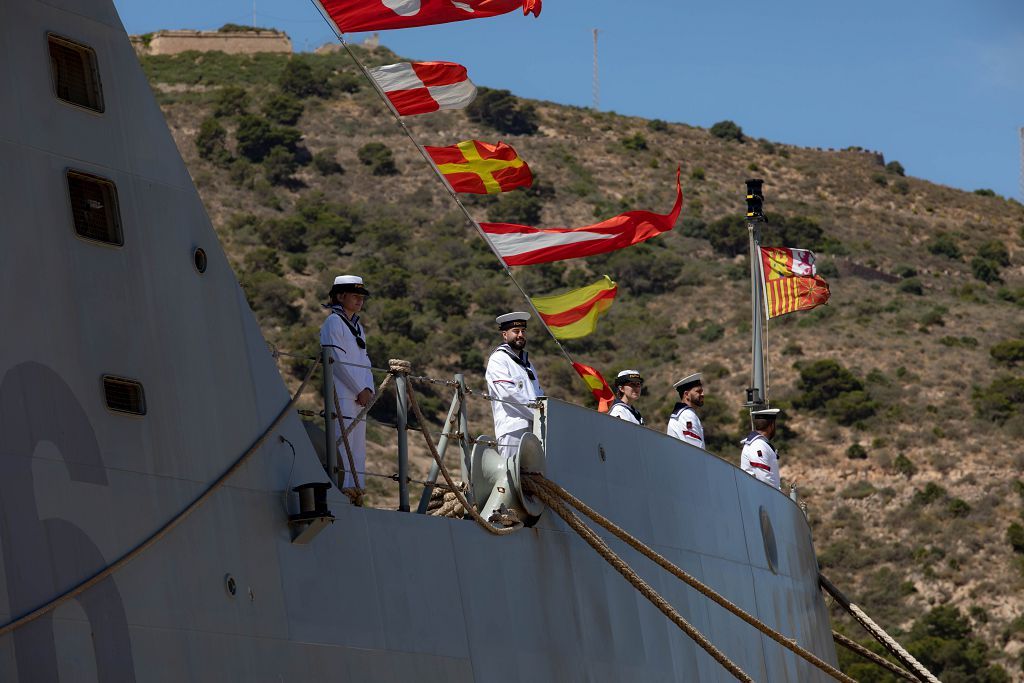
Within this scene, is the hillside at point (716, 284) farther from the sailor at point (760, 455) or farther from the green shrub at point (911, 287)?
the sailor at point (760, 455)

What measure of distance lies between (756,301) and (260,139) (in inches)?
2484

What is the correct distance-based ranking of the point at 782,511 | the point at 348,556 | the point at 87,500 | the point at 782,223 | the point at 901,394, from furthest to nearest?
1. the point at 782,223
2. the point at 901,394
3. the point at 782,511
4. the point at 348,556
5. the point at 87,500

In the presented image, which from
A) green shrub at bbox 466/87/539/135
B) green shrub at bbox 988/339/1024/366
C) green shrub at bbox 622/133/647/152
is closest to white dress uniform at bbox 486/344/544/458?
green shrub at bbox 988/339/1024/366

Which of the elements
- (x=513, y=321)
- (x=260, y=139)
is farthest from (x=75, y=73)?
(x=260, y=139)

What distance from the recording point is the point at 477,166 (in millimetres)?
11133

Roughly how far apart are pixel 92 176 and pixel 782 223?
74269 millimetres

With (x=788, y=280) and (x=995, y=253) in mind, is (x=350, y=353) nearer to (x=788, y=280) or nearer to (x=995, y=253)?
(x=788, y=280)

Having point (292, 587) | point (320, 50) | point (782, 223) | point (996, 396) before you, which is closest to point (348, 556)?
point (292, 587)

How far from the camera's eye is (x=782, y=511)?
14016 mm

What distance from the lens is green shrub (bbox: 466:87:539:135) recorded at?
88.6 metres

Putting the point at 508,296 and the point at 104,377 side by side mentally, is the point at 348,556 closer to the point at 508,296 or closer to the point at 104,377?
the point at 104,377

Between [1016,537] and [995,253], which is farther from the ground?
[995,253]

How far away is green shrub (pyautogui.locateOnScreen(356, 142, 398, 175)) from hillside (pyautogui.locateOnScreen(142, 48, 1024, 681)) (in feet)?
0.47

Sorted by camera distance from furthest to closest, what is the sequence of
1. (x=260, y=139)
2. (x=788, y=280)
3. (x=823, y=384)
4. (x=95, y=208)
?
(x=260, y=139) → (x=823, y=384) → (x=788, y=280) → (x=95, y=208)
